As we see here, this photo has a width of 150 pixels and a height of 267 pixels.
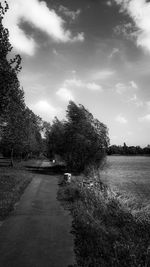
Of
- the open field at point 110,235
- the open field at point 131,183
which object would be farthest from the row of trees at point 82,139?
the open field at point 110,235

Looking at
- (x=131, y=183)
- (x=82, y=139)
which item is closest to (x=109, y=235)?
(x=131, y=183)

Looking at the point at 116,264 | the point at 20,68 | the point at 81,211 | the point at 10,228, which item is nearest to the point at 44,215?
the point at 81,211

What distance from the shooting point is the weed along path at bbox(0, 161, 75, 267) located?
28.1ft

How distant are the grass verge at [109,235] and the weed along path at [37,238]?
50cm

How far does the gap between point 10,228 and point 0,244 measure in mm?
2136

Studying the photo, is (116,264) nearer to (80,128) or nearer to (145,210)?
(145,210)

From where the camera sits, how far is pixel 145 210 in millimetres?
17281

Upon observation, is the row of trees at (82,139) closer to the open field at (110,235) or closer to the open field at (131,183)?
the open field at (131,183)

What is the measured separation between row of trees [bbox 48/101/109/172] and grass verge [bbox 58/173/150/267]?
2661 cm

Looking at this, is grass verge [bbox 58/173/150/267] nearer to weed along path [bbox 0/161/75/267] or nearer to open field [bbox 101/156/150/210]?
weed along path [bbox 0/161/75/267]

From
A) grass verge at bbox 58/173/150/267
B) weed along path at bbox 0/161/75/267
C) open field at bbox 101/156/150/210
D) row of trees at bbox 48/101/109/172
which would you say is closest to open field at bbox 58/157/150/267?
grass verge at bbox 58/173/150/267

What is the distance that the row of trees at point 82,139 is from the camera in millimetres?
44656

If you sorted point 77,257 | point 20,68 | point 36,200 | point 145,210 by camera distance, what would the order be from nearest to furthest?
point 77,257 < point 145,210 < point 36,200 < point 20,68

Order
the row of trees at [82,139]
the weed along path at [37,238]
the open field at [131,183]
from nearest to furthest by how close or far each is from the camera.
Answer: the weed along path at [37,238] < the open field at [131,183] < the row of trees at [82,139]
